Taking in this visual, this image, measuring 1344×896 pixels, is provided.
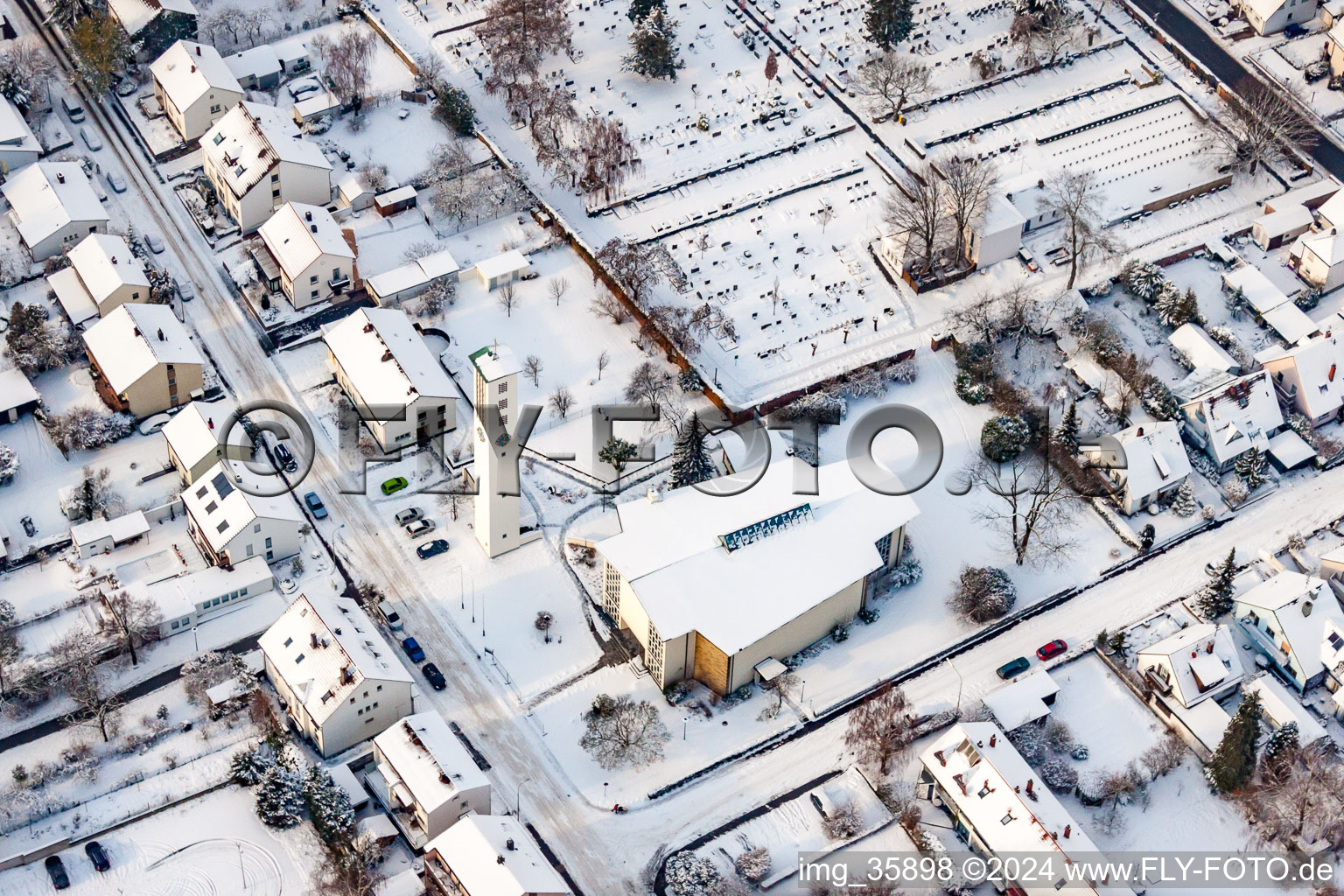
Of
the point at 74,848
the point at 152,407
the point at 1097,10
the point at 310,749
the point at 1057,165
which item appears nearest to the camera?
the point at 74,848

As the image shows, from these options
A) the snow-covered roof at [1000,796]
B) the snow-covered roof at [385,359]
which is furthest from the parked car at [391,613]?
the snow-covered roof at [1000,796]

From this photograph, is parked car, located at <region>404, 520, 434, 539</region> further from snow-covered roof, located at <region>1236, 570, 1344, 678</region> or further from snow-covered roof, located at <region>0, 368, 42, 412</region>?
snow-covered roof, located at <region>1236, 570, 1344, 678</region>

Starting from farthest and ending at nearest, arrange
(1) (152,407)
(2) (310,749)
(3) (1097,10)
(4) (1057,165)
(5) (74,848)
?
1. (3) (1097,10)
2. (4) (1057,165)
3. (1) (152,407)
4. (2) (310,749)
5. (5) (74,848)

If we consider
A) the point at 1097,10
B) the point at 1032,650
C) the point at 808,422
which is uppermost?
the point at 1097,10

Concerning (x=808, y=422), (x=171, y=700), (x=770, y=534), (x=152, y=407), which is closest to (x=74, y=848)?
(x=171, y=700)

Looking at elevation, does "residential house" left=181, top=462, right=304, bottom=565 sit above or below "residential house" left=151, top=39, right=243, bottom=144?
below

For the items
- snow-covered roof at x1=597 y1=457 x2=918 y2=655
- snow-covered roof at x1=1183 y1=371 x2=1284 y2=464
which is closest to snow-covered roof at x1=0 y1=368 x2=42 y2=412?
snow-covered roof at x1=597 y1=457 x2=918 y2=655

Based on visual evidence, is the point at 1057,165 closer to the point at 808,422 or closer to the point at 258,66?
the point at 808,422
